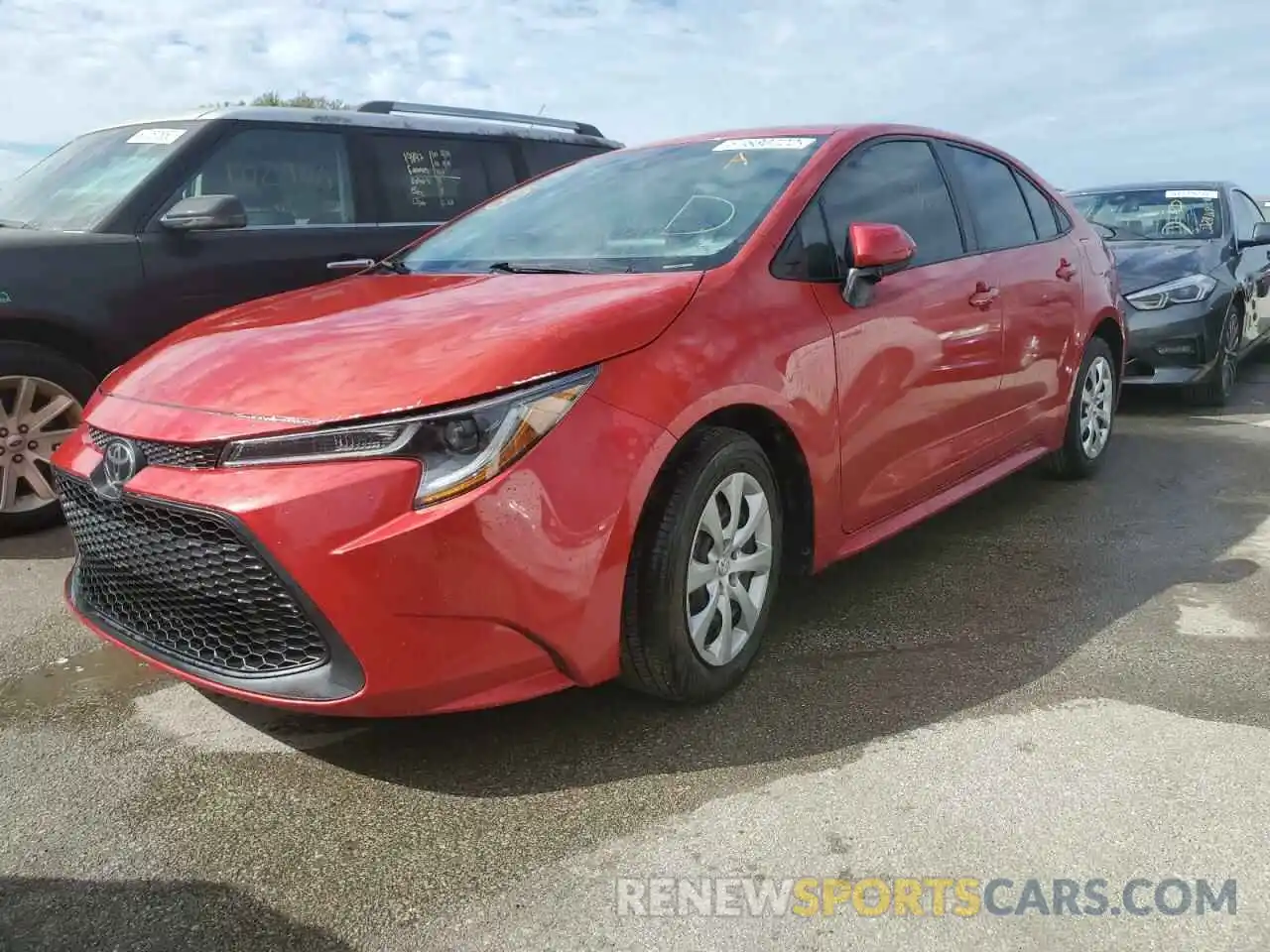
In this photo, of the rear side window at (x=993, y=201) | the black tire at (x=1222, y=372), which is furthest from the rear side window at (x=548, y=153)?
the black tire at (x=1222, y=372)

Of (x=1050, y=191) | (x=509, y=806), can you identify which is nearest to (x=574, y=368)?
(x=509, y=806)

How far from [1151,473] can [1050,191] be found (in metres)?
1.54

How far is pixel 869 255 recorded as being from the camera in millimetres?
3191

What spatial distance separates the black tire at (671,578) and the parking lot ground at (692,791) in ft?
0.48

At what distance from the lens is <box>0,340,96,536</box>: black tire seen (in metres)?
4.34

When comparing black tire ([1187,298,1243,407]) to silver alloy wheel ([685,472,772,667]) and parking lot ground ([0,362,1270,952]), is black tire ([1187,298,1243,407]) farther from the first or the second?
silver alloy wheel ([685,472,772,667])

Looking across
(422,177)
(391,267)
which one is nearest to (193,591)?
(391,267)

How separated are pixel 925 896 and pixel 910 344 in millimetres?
1902

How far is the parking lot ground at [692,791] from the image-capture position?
2.08 metres

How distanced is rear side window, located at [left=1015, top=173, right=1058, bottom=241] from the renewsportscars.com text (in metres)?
3.26

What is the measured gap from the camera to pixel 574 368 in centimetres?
248

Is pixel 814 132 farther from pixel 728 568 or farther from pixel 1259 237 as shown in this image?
pixel 1259 237

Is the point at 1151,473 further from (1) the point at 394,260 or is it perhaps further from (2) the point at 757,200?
(1) the point at 394,260

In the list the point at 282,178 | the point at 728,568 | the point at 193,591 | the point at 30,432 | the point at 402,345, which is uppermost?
the point at 282,178
